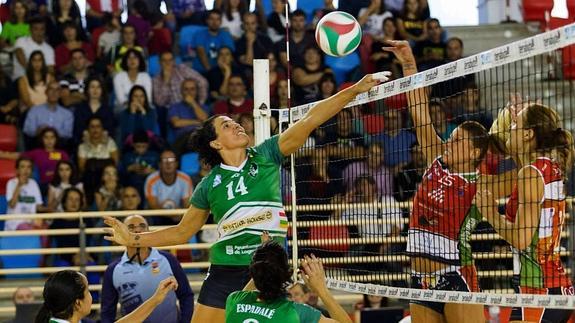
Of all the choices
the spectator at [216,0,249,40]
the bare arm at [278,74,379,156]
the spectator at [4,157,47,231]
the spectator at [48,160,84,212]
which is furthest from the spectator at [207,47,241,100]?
the bare arm at [278,74,379,156]

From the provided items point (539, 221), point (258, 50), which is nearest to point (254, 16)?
point (258, 50)

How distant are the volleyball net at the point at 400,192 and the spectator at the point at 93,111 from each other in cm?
314

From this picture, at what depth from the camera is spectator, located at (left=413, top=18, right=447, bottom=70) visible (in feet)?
54.3

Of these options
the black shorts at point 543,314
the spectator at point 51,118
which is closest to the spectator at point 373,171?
the spectator at point 51,118

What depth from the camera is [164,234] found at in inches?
325

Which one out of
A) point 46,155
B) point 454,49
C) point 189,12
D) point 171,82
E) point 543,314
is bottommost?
point 543,314

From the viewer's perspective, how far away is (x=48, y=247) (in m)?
14.9

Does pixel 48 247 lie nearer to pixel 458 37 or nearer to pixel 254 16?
pixel 254 16

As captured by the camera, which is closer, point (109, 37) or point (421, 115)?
point (421, 115)

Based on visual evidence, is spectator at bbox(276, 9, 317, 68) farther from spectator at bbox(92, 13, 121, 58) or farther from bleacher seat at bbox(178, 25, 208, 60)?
spectator at bbox(92, 13, 121, 58)

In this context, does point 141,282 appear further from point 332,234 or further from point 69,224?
point 69,224

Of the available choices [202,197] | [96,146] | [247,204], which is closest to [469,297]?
[247,204]

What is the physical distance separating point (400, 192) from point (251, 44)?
765 cm

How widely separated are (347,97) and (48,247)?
27.5 feet
